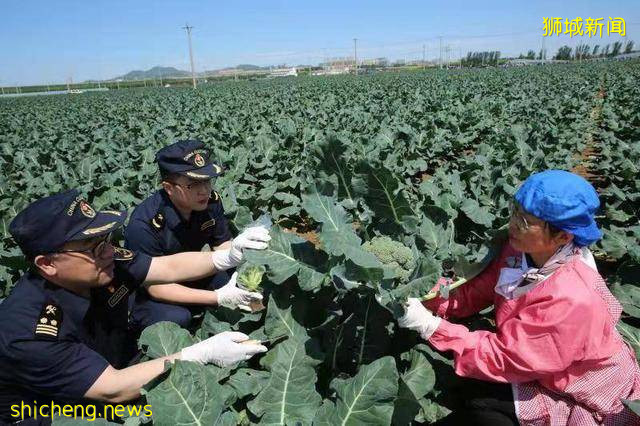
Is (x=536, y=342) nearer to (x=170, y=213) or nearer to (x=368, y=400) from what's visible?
(x=368, y=400)

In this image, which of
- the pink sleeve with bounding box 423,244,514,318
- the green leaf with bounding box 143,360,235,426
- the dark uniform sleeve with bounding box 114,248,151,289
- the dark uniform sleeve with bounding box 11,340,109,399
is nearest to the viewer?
the green leaf with bounding box 143,360,235,426

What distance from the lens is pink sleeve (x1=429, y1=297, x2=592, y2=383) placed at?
1.78 metres

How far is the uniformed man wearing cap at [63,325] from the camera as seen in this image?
1992 millimetres

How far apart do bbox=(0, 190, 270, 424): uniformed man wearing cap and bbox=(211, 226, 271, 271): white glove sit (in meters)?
0.26

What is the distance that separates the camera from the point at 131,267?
2.84 meters

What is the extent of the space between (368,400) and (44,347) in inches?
59.4

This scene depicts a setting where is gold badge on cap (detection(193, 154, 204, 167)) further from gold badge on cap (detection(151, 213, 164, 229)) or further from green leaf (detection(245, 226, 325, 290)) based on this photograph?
green leaf (detection(245, 226, 325, 290))

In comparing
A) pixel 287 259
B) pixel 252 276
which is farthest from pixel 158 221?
pixel 287 259

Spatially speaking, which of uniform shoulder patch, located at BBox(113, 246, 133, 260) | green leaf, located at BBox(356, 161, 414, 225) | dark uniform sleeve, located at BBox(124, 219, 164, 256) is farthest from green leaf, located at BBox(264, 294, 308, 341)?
dark uniform sleeve, located at BBox(124, 219, 164, 256)

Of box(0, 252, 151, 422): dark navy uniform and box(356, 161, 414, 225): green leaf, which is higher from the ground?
box(356, 161, 414, 225): green leaf

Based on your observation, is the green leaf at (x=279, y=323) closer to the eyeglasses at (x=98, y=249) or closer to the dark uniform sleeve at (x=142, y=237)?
the eyeglasses at (x=98, y=249)

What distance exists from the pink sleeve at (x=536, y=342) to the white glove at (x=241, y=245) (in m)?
1.22

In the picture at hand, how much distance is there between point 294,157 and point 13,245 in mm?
4820

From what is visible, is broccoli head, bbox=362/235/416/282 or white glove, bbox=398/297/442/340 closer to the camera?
broccoli head, bbox=362/235/416/282
